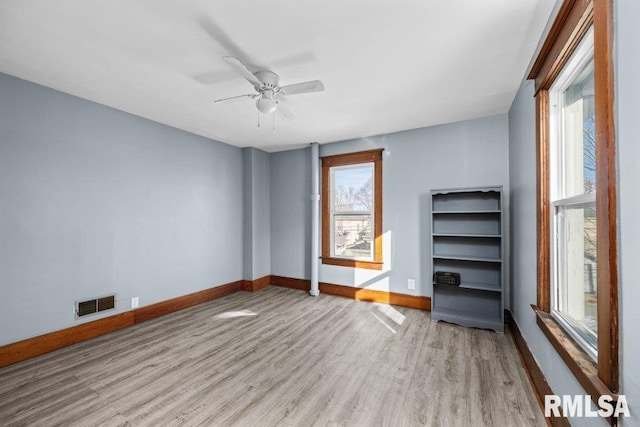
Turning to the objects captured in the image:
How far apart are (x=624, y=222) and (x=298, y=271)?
168 inches

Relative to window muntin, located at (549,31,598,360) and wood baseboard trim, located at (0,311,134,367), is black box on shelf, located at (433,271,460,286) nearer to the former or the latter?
window muntin, located at (549,31,598,360)

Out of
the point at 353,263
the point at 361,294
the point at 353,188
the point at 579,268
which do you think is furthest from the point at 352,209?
the point at 579,268

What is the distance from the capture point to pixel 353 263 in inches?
169

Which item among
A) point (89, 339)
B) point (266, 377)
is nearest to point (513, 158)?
point (266, 377)

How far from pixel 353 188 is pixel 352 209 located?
13.7 inches

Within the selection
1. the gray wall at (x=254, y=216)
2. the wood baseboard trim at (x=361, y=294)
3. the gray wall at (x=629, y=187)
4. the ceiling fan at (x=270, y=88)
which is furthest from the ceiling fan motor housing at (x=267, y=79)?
the wood baseboard trim at (x=361, y=294)

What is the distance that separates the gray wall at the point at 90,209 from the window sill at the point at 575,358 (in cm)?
398

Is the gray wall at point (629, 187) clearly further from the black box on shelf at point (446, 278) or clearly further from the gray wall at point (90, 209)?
the gray wall at point (90, 209)

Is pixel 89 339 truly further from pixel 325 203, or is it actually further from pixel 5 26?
pixel 325 203

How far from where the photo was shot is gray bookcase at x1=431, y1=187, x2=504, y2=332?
3.16 meters

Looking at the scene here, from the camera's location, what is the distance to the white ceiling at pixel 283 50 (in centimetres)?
165

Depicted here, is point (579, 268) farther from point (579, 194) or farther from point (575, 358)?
point (575, 358)

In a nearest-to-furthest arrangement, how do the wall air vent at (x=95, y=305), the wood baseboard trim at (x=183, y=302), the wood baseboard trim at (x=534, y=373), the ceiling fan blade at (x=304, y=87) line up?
the wood baseboard trim at (x=534, y=373) < the ceiling fan blade at (x=304, y=87) < the wall air vent at (x=95, y=305) < the wood baseboard trim at (x=183, y=302)

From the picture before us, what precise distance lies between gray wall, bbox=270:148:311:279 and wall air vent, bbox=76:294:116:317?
253 centimetres
